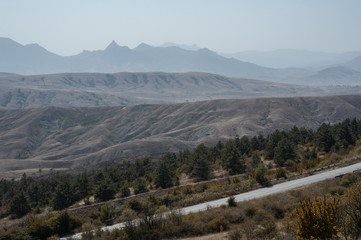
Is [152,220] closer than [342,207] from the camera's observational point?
No

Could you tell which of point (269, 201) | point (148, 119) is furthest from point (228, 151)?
point (148, 119)

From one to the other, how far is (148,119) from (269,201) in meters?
152

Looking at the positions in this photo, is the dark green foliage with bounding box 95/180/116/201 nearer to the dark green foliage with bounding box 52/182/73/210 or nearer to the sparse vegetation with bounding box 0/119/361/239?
the sparse vegetation with bounding box 0/119/361/239

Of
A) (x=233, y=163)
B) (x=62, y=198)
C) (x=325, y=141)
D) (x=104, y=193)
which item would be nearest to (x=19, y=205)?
(x=62, y=198)

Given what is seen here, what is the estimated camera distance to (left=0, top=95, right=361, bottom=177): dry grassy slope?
12175 cm

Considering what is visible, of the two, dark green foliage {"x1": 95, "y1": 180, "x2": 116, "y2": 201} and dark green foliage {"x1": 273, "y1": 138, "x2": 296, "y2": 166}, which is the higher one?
dark green foliage {"x1": 273, "y1": 138, "x2": 296, "y2": 166}

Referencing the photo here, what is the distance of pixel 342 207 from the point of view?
1054 cm

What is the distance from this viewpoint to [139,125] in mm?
162250

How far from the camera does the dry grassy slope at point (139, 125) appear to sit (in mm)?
121750

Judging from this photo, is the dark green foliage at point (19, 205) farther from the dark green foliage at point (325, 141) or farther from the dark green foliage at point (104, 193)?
the dark green foliage at point (325, 141)

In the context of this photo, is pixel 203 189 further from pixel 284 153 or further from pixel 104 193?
pixel 284 153

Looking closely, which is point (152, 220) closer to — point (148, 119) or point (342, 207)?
point (342, 207)

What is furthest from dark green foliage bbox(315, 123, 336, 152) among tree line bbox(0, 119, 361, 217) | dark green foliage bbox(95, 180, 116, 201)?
dark green foliage bbox(95, 180, 116, 201)

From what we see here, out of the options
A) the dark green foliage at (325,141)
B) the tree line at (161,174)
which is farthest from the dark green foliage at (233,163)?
the dark green foliage at (325,141)
